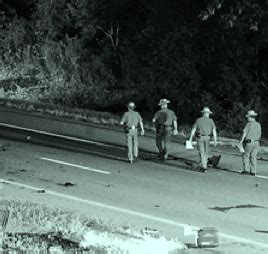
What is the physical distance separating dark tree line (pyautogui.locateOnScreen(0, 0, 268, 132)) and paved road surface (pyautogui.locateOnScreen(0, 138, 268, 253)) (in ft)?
46.4

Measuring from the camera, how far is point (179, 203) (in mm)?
17375

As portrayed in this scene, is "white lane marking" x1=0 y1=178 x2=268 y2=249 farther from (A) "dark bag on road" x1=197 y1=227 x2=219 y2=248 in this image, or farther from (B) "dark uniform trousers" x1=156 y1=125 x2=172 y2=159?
(B) "dark uniform trousers" x1=156 y1=125 x2=172 y2=159

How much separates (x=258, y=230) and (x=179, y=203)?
2808mm

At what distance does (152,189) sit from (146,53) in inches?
916

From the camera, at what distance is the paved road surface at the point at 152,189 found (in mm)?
15633

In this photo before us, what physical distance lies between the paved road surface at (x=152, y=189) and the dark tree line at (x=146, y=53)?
46.4ft

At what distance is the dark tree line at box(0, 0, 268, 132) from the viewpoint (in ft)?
123

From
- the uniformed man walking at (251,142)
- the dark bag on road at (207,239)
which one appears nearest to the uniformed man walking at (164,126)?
the uniformed man walking at (251,142)

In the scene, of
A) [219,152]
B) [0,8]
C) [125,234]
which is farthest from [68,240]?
[0,8]

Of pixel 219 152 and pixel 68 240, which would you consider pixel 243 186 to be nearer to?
pixel 219 152

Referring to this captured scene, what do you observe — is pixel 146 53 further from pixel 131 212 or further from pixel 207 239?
pixel 207 239

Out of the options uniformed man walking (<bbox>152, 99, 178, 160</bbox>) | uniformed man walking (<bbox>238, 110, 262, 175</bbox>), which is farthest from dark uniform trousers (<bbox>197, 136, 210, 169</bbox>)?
uniformed man walking (<bbox>152, 99, 178, 160</bbox>)

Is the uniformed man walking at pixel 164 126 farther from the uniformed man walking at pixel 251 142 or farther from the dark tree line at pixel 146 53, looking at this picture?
the dark tree line at pixel 146 53

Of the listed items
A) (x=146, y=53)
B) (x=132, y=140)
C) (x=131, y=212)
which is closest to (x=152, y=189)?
(x=131, y=212)
